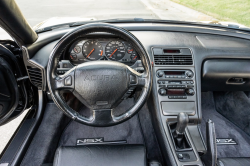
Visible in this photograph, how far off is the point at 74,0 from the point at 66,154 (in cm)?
771

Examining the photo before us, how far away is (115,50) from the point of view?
5.61ft

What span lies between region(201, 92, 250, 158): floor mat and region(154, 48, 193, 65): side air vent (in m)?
0.92

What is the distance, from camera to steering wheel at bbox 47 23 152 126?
1.14 metres

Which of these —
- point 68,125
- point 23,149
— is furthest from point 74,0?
point 23,149

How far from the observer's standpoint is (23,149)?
5.39ft

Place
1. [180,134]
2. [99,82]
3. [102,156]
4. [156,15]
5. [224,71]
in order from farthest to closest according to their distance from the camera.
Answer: [156,15], [224,71], [180,134], [102,156], [99,82]

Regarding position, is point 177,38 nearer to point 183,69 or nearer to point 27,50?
point 183,69

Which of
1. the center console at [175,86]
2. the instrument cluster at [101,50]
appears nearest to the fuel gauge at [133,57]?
the instrument cluster at [101,50]

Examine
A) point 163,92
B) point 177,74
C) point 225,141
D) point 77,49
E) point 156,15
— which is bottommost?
point 225,141

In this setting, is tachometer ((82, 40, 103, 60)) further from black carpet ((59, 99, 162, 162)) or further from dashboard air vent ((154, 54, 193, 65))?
black carpet ((59, 99, 162, 162))

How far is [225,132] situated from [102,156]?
5.32ft

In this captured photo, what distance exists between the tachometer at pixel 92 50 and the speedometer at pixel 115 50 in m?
0.07

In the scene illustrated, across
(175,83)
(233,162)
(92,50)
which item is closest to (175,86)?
(175,83)

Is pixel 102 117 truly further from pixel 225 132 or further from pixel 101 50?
pixel 225 132
